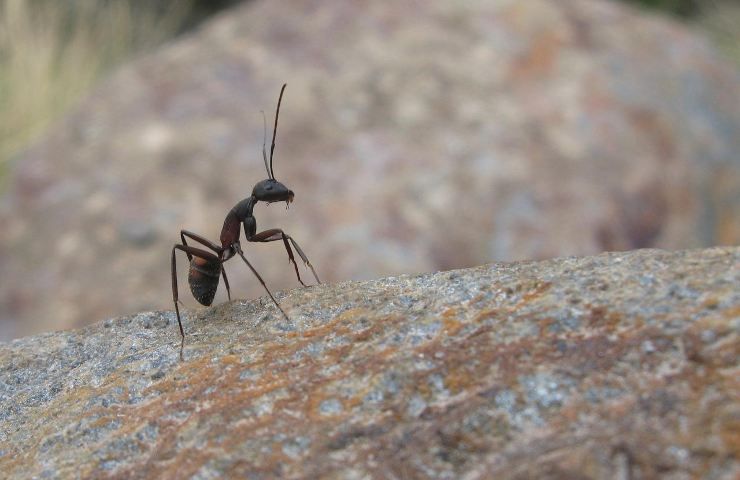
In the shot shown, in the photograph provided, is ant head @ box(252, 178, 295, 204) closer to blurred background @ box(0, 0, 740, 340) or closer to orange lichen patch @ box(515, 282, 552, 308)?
orange lichen patch @ box(515, 282, 552, 308)

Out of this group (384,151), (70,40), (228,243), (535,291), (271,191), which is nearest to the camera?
(535,291)

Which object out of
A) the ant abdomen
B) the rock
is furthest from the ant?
the rock

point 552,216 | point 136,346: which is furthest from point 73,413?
point 552,216

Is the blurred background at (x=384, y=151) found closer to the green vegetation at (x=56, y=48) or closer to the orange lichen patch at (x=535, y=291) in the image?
the orange lichen patch at (x=535, y=291)

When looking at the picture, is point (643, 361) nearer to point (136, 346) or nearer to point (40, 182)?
point (136, 346)

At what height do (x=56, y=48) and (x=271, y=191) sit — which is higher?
(x=56, y=48)

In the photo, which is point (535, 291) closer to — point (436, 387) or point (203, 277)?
point (436, 387)

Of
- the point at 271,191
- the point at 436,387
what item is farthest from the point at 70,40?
the point at 436,387
